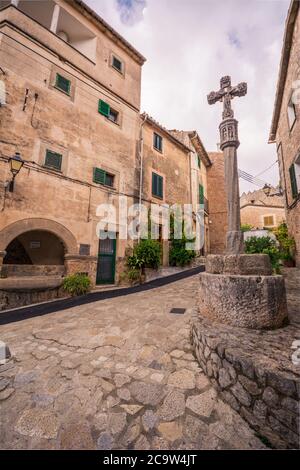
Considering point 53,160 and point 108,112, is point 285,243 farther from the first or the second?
point 108,112

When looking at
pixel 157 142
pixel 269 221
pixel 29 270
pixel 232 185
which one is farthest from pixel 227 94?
pixel 269 221

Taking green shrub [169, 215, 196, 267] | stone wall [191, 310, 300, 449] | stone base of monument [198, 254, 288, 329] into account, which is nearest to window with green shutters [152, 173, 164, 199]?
green shrub [169, 215, 196, 267]

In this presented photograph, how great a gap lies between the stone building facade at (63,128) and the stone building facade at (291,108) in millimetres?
6870

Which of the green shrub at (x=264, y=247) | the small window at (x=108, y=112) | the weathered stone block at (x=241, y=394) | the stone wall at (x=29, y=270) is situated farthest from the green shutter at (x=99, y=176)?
the weathered stone block at (x=241, y=394)

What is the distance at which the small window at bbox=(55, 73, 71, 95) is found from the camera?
8367 mm

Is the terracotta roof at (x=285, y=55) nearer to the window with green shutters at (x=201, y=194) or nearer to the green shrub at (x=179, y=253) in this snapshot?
the window with green shutters at (x=201, y=194)

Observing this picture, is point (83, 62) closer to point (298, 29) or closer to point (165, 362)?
point (298, 29)

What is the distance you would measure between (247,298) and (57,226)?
6.97 meters

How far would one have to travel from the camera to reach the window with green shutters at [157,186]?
11.7m

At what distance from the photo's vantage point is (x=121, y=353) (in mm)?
3117

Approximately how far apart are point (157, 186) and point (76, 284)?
724 centimetres

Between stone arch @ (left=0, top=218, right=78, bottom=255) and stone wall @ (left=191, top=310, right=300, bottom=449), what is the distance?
6494 mm

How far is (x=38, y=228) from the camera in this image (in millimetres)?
7074

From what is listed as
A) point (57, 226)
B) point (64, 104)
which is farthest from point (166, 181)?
point (57, 226)
